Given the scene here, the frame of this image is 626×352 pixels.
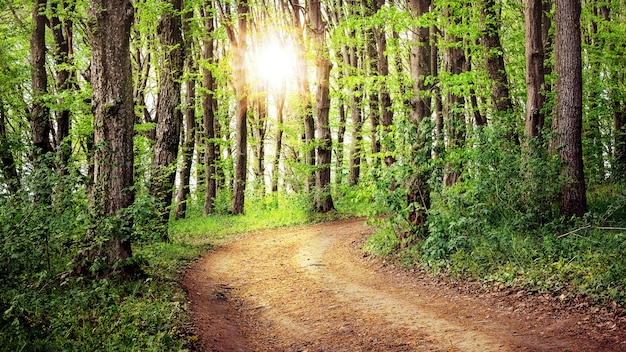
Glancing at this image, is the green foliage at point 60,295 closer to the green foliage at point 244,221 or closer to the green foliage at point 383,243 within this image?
the green foliage at point 383,243

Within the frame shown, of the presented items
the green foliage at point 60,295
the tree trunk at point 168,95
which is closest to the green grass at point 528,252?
the green foliage at point 60,295

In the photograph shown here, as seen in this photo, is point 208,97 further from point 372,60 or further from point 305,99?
point 372,60

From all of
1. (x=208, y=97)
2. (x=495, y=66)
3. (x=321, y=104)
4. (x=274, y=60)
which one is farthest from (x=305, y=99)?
(x=495, y=66)

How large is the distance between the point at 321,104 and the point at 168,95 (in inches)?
318

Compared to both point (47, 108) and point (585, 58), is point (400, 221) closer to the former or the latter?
point (47, 108)

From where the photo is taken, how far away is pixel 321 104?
68.0ft

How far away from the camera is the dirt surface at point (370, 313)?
6305mm

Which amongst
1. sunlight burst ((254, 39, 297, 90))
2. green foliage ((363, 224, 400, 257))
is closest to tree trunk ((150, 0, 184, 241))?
green foliage ((363, 224, 400, 257))

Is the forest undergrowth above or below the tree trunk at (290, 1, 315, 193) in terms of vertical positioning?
below

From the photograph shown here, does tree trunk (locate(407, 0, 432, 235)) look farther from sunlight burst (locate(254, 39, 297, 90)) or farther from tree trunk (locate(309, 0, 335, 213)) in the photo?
sunlight burst (locate(254, 39, 297, 90))

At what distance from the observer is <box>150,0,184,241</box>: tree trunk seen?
44.6ft

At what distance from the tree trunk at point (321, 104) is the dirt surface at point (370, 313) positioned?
9037 millimetres

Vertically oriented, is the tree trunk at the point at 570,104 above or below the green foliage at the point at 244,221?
above

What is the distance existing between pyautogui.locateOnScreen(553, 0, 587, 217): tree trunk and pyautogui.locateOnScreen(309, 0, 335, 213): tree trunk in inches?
387
